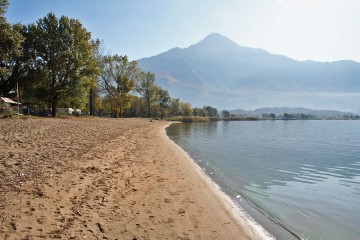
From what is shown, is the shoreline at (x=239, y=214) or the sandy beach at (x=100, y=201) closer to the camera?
the sandy beach at (x=100, y=201)

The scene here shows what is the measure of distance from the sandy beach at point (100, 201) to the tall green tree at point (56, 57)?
38701 mm

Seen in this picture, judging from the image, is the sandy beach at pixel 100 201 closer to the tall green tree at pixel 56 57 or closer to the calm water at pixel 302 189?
the calm water at pixel 302 189

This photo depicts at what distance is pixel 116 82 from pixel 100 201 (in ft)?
257

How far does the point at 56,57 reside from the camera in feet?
164

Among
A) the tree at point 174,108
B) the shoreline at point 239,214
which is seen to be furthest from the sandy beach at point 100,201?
the tree at point 174,108

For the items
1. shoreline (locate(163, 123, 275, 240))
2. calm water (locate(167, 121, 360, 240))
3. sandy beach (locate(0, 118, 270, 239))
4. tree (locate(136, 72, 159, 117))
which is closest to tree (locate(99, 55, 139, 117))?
tree (locate(136, 72, 159, 117))

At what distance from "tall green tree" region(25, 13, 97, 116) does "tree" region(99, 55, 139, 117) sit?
29064 mm

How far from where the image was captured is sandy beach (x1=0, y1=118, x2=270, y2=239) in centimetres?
688

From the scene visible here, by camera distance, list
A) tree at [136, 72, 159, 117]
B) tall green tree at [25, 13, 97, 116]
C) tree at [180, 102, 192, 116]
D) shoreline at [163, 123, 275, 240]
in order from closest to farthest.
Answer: shoreline at [163, 123, 275, 240], tall green tree at [25, 13, 97, 116], tree at [136, 72, 159, 117], tree at [180, 102, 192, 116]

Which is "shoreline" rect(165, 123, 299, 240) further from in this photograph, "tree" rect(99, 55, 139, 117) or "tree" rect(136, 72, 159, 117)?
"tree" rect(136, 72, 159, 117)

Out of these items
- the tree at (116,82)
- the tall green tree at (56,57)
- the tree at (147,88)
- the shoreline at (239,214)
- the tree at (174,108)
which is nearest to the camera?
the shoreline at (239,214)

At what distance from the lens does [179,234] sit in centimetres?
749

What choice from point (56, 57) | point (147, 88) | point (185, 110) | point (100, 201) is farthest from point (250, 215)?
point (185, 110)

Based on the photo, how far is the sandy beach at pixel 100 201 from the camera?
22.6 ft
